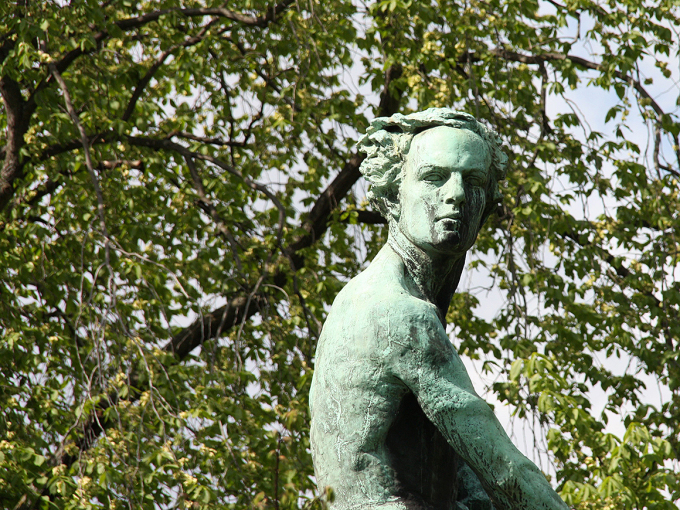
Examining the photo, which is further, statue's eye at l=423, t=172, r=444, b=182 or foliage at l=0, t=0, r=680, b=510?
foliage at l=0, t=0, r=680, b=510

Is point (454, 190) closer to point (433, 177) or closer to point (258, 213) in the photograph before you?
point (433, 177)

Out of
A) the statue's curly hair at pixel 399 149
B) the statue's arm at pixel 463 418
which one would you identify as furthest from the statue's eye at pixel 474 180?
the statue's arm at pixel 463 418

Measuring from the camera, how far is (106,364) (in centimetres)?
698

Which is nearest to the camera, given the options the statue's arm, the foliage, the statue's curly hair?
the statue's arm

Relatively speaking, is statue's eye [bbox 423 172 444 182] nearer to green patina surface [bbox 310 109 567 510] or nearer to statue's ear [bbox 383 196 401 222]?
green patina surface [bbox 310 109 567 510]

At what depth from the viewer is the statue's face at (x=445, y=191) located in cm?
282

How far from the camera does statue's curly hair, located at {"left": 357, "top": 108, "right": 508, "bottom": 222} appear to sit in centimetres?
300

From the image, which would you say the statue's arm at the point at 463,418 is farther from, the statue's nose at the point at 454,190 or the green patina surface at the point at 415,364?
the statue's nose at the point at 454,190

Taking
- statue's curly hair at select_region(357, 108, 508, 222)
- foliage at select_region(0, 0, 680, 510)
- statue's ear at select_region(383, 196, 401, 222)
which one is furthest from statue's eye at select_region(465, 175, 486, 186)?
foliage at select_region(0, 0, 680, 510)

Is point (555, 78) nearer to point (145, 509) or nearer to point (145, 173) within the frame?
Result: point (145, 173)

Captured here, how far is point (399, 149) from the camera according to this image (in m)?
3.02

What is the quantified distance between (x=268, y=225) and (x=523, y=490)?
23.7ft

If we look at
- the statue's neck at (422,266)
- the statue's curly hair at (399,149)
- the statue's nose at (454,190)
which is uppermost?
the statue's curly hair at (399,149)

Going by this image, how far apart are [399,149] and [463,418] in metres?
0.87
